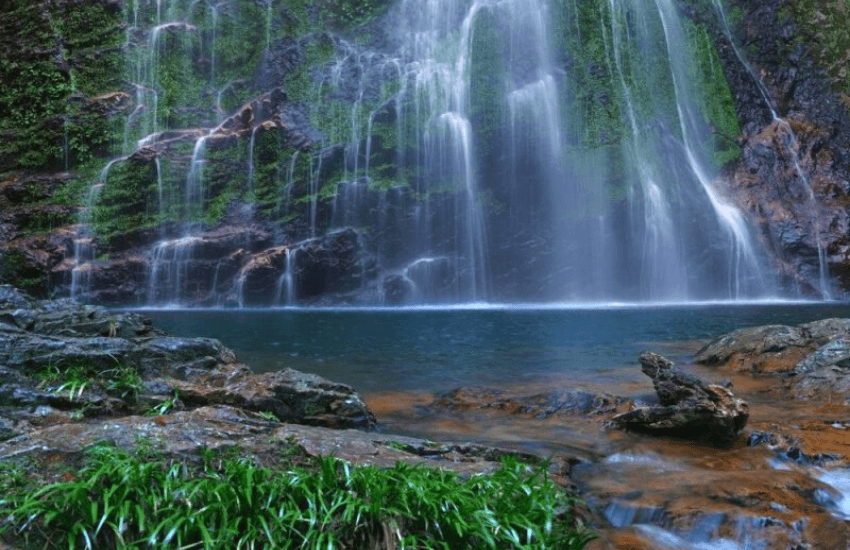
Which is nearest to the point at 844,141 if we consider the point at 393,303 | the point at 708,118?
the point at 708,118

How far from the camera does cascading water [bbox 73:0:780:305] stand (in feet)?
88.2

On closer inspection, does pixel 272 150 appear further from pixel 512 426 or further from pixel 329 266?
pixel 512 426

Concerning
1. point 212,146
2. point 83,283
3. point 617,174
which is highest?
point 212,146

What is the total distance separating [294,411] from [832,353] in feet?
24.8

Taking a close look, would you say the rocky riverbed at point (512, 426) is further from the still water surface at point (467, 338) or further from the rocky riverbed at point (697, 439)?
the still water surface at point (467, 338)

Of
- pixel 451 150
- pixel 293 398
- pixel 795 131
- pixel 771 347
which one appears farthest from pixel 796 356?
pixel 795 131

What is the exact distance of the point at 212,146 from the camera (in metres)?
28.8

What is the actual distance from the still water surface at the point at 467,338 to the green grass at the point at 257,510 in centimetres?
558

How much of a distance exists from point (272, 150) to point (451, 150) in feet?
27.2

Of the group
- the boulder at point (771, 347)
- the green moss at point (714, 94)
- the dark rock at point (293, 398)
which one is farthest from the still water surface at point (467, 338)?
the green moss at point (714, 94)

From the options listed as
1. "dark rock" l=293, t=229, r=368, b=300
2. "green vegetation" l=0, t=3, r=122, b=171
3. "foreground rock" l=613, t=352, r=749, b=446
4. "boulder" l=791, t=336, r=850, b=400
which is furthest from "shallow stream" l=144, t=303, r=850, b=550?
"green vegetation" l=0, t=3, r=122, b=171

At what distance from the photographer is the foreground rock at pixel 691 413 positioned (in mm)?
5844

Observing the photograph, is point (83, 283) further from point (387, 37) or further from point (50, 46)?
point (387, 37)

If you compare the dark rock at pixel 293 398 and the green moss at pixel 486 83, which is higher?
the green moss at pixel 486 83
